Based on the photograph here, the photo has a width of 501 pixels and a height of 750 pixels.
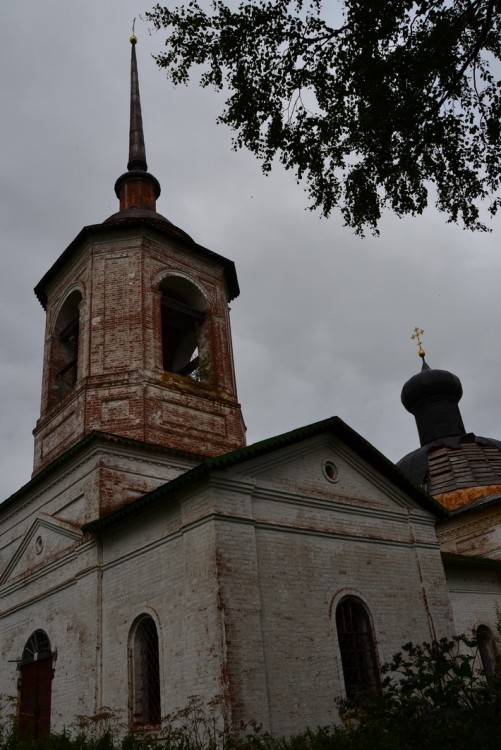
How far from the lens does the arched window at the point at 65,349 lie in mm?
13734

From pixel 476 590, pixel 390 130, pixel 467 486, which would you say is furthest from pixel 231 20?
pixel 467 486

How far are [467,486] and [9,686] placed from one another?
645 inches

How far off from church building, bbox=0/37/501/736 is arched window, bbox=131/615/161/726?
2 cm

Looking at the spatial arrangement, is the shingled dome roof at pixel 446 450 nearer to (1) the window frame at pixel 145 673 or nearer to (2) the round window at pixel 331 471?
(2) the round window at pixel 331 471

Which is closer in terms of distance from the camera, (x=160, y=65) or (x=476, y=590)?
(x=160, y=65)

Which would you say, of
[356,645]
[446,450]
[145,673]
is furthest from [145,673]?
[446,450]

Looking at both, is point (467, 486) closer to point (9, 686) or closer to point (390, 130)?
point (9, 686)

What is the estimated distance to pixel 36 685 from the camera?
35.0 ft

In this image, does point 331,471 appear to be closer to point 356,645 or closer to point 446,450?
point 356,645

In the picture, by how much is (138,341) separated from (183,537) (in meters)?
4.73

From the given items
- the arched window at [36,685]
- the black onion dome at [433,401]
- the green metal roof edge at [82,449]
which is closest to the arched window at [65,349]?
the green metal roof edge at [82,449]

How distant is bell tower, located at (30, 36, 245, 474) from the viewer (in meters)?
12.0

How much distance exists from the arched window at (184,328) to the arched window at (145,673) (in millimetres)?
5337

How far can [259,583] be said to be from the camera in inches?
345
